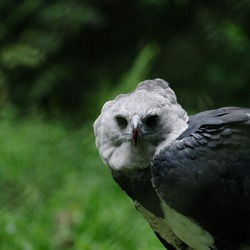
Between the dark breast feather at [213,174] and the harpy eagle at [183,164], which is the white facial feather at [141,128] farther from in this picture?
the dark breast feather at [213,174]

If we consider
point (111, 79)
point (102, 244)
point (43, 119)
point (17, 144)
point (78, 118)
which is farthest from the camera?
point (111, 79)

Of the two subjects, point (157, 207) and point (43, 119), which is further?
point (43, 119)

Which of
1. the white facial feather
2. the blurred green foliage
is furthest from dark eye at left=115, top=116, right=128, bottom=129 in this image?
the blurred green foliage

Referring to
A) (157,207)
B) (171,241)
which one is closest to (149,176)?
(157,207)

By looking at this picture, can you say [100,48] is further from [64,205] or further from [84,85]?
[64,205]

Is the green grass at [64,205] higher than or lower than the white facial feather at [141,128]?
lower

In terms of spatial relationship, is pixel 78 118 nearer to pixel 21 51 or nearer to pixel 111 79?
pixel 21 51

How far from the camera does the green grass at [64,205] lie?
10.0ft

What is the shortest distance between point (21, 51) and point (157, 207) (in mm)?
2747

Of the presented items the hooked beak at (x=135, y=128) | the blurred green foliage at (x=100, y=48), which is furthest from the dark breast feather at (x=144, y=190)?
the blurred green foliage at (x=100, y=48)

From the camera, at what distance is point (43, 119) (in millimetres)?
5711

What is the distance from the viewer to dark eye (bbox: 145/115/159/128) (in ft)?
9.66

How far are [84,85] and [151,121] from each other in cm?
356

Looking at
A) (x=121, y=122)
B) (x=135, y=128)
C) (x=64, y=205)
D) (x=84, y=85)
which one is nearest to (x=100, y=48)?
(x=84, y=85)
